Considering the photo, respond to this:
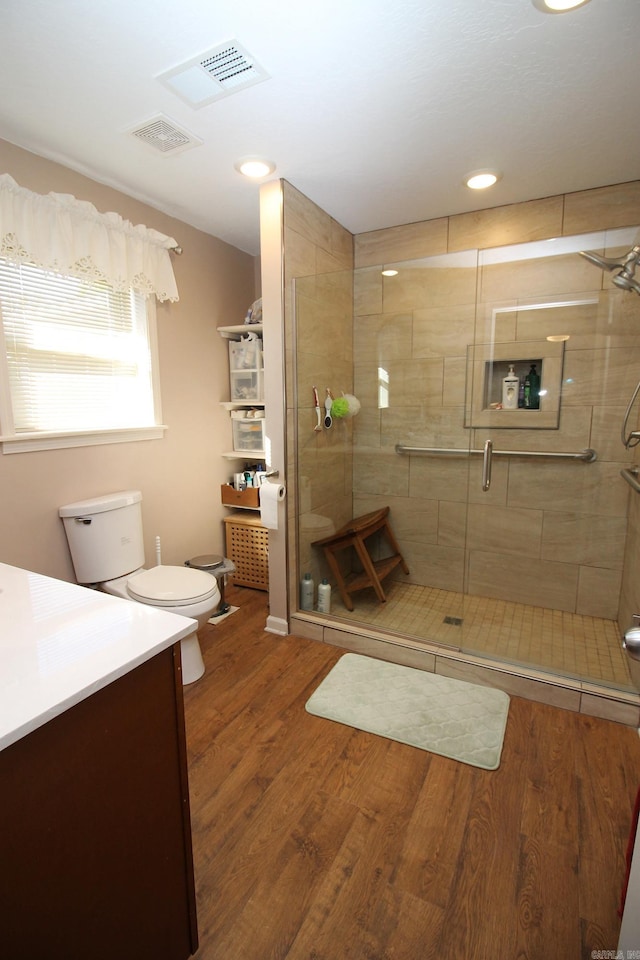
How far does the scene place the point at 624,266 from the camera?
213 cm

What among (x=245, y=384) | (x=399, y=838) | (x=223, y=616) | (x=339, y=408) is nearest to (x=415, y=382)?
(x=339, y=408)

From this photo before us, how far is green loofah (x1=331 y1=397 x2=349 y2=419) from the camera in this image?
2807mm

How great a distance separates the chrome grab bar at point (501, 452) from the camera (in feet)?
8.54

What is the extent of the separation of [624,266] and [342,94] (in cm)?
148

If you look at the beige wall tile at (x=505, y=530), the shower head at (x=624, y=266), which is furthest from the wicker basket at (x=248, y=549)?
the shower head at (x=624, y=266)

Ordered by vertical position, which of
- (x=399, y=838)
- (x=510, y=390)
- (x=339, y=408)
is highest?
(x=510, y=390)

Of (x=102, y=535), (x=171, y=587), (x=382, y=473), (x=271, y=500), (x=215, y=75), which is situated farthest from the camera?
(x=382, y=473)

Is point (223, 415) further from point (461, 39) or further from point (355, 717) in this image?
point (461, 39)

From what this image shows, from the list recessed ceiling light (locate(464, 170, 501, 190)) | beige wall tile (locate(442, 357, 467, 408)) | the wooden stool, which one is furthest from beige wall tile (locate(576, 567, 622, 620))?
recessed ceiling light (locate(464, 170, 501, 190))

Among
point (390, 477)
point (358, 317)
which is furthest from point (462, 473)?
point (358, 317)

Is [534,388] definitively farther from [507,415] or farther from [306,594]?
[306,594]

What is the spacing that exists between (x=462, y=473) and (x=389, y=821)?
1904 millimetres

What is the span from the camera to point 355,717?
192 centimetres

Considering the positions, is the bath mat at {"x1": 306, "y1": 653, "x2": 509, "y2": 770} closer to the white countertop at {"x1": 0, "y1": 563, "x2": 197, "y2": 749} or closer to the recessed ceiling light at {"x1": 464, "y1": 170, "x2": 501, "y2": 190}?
the white countertop at {"x1": 0, "y1": 563, "x2": 197, "y2": 749}
